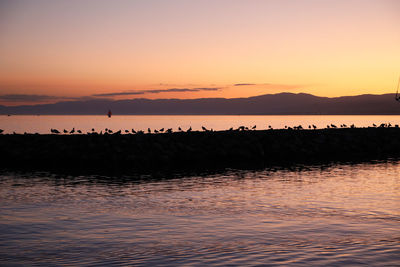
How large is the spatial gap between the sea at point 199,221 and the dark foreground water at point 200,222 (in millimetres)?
23

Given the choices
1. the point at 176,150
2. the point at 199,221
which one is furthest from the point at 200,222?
the point at 176,150

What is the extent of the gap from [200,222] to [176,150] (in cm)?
2138

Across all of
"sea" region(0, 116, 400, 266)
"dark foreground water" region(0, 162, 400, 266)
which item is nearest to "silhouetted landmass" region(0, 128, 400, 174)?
"sea" region(0, 116, 400, 266)

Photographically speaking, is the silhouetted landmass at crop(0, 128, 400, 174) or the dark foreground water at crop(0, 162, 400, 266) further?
the silhouetted landmass at crop(0, 128, 400, 174)

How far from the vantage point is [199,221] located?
42.6ft

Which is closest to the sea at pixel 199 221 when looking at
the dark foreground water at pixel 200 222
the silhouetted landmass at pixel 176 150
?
the dark foreground water at pixel 200 222

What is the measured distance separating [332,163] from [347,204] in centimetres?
1564

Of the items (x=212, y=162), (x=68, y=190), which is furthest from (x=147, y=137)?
(x=68, y=190)

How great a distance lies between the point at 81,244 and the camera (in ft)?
34.7

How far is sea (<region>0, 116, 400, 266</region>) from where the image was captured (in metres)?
9.62

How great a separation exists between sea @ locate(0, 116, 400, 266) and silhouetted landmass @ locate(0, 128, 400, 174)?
7.23 m

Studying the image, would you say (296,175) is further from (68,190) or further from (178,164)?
(68,190)

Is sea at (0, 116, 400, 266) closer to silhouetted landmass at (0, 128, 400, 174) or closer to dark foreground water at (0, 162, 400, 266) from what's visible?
dark foreground water at (0, 162, 400, 266)

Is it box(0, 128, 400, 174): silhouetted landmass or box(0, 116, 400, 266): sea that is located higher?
box(0, 128, 400, 174): silhouetted landmass
